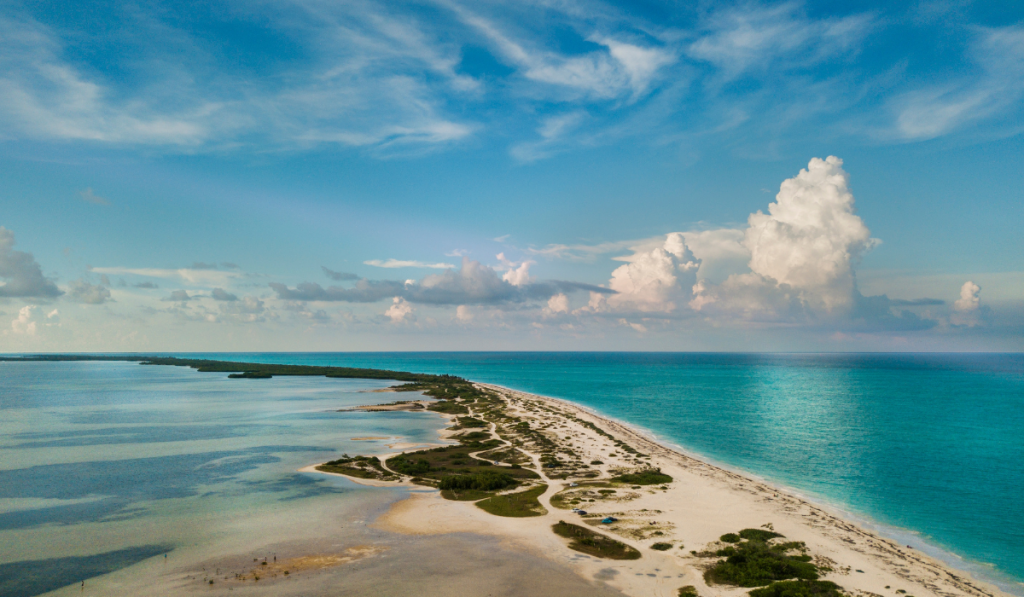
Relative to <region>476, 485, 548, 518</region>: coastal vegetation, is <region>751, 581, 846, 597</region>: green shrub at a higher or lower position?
higher

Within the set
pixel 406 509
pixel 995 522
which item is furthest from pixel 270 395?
pixel 995 522

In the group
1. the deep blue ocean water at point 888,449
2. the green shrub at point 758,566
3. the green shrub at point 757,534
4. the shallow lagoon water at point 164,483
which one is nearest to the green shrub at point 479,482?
the shallow lagoon water at point 164,483

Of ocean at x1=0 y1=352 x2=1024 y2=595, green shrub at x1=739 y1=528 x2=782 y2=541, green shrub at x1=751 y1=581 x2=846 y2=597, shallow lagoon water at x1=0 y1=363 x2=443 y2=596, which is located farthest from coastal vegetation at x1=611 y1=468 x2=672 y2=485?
shallow lagoon water at x1=0 y1=363 x2=443 y2=596

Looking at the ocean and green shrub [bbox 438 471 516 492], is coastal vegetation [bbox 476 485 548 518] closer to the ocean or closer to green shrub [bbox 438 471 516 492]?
green shrub [bbox 438 471 516 492]

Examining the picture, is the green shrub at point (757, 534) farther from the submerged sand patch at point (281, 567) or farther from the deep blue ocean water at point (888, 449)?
the submerged sand patch at point (281, 567)

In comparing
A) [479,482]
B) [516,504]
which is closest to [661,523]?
[516,504]

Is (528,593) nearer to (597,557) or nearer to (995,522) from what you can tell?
(597,557)

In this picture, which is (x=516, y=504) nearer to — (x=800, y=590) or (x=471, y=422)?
(x=800, y=590)
